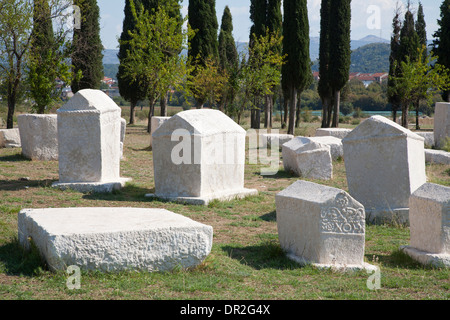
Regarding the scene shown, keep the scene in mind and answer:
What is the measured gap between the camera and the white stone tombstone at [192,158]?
28.2ft

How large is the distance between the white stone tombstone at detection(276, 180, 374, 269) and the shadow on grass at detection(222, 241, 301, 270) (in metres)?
0.16

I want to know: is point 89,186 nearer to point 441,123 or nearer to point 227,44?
point 441,123

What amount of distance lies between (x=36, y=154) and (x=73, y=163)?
3.75 metres

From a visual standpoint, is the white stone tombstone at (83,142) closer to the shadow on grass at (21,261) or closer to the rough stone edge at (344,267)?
the shadow on grass at (21,261)

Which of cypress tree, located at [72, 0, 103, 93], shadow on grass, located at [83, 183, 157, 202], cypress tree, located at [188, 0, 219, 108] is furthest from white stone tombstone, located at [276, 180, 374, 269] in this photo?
cypress tree, located at [188, 0, 219, 108]

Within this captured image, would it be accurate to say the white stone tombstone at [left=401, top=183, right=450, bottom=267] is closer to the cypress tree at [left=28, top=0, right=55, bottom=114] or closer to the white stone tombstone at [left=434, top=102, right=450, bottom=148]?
the white stone tombstone at [left=434, top=102, right=450, bottom=148]

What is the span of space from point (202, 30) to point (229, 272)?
71.9 feet

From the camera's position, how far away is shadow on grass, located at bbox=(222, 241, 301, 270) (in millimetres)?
5553

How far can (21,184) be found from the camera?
374 inches

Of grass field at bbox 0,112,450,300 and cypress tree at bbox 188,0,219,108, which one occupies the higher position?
cypress tree at bbox 188,0,219,108

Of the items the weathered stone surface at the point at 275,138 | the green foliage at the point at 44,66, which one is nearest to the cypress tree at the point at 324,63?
the weathered stone surface at the point at 275,138

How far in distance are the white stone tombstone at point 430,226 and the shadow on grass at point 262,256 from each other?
1498mm

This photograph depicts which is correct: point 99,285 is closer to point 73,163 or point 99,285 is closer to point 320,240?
point 320,240

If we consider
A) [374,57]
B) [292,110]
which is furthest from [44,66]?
[374,57]
